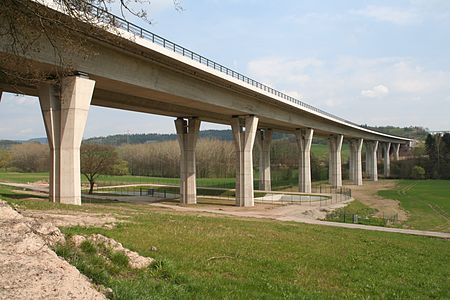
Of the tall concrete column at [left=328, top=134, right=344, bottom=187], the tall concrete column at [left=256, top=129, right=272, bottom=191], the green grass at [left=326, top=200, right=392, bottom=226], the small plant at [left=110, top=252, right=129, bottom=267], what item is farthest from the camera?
the tall concrete column at [left=328, top=134, right=344, bottom=187]

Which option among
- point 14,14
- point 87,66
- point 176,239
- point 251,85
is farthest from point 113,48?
point 251,85

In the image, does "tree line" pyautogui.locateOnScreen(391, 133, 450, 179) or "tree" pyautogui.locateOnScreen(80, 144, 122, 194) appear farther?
"tree line" pyautogui.locateOnScreen(391, 133, 450, 179)

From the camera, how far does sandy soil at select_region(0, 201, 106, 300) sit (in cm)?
502

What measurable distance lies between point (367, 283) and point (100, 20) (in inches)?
467

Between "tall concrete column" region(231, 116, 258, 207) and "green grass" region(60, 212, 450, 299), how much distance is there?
1080 inches

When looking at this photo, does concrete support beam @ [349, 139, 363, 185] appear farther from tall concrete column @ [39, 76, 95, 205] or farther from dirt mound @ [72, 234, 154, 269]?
dirt mound @ [72, 234, 154, 269]

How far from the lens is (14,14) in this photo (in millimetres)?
11617

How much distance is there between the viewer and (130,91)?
28734mm

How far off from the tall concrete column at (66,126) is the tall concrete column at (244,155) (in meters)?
22.6

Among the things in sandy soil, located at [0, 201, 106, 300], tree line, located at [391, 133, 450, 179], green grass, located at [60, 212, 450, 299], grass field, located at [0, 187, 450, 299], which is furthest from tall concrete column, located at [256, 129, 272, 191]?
sandy soil, located at [0, 201, 106, 300]

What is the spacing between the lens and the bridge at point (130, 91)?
20203 millimetres

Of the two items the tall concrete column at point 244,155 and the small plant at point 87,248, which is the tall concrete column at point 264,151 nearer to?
the tall concrete column at point 244,155

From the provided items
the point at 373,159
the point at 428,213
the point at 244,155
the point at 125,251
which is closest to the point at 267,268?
the point at 125,251

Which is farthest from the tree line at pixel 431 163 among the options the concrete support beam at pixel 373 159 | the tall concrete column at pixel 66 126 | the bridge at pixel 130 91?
the tall concrete column at pixel 66 126
